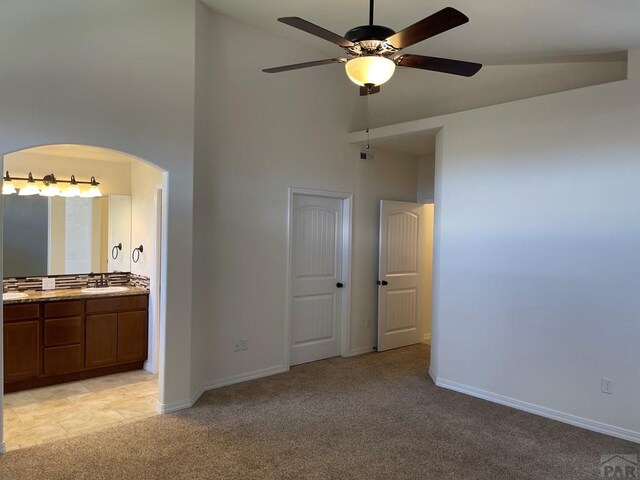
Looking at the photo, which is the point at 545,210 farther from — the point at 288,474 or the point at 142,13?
the point at 142,13

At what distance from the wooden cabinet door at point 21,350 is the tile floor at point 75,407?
0.66 ft

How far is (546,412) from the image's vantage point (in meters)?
3.74

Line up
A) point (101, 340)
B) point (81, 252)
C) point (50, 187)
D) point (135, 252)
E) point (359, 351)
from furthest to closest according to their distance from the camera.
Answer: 1. point (359, 351)
2. point (135, 252)
3. point (81, 252)
4. point (50, 187)
5. point (101, 340)

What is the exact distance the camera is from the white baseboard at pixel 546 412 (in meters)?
3.36

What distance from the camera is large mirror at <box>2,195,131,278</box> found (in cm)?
462

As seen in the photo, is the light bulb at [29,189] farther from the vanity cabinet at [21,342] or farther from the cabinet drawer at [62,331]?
the cabinet drawer at [62,331]

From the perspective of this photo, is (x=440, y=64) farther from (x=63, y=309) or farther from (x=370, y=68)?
(x=63, y=309)

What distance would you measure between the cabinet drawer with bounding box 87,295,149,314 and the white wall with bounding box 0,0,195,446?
50.9 inches

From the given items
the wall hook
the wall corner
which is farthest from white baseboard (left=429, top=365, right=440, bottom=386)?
the wall hook

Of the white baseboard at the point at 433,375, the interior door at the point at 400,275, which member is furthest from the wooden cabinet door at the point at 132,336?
the white baseboard at the point at 433,375

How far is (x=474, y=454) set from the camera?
3.07 meters

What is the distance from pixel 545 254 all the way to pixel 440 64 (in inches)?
85.8

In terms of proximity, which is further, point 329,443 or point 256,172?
point 256,172

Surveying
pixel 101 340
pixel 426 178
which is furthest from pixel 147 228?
pixel 426 178
